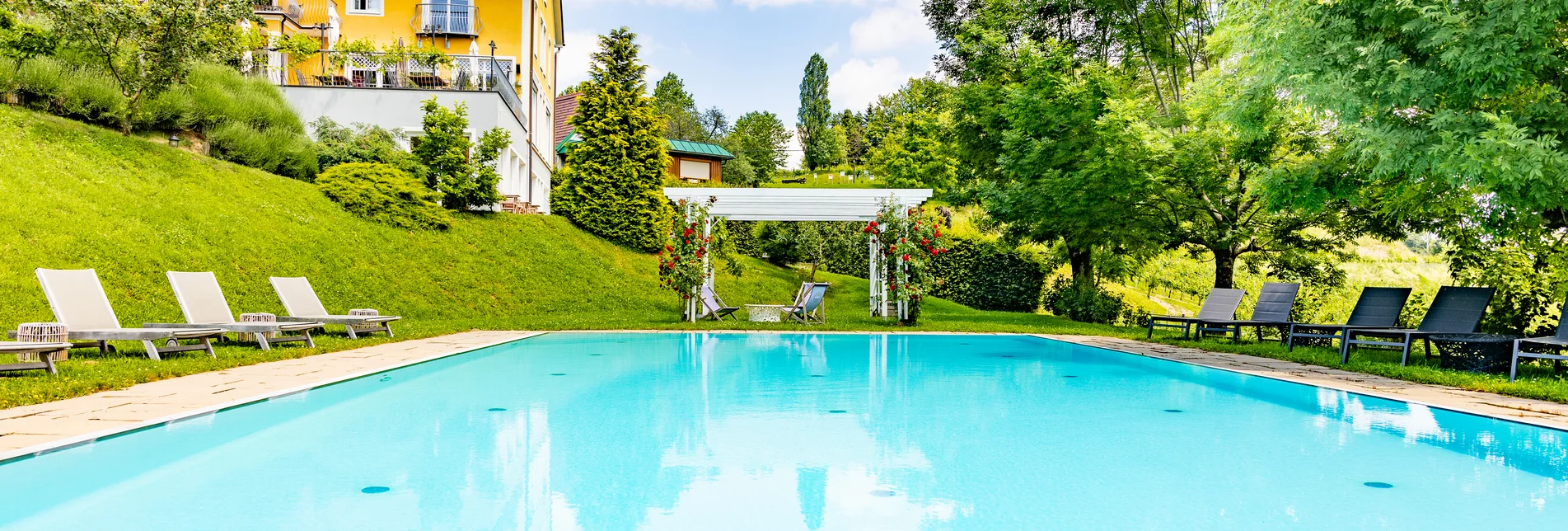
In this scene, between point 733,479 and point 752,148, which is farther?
point 752,148

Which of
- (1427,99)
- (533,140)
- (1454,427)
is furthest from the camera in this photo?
(533,140)

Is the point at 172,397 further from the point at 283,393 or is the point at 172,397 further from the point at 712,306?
the point at 712,306

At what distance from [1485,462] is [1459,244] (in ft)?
25.9

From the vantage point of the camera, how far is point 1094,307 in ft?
59.8

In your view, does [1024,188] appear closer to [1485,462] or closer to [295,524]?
[1485,462]

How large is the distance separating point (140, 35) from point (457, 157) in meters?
6.25

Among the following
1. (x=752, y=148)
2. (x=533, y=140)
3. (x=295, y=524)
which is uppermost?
(x=752, y=148)

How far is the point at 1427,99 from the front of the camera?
7.26 metres

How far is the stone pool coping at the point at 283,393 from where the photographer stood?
4.39m

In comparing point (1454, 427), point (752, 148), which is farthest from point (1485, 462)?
point (752, 148)

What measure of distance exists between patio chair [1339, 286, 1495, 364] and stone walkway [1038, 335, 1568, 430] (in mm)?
649

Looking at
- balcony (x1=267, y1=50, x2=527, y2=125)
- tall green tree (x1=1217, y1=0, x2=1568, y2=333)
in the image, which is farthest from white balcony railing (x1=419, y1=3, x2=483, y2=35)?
tall green tree (x1=1217, y1=0, x2=1568, y2=333)

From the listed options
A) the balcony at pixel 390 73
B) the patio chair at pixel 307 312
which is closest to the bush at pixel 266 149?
the balcony at pixel 390 73

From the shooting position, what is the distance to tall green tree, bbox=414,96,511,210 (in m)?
18.3
